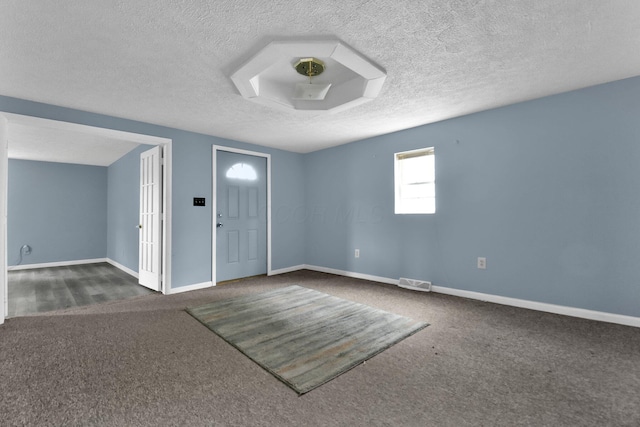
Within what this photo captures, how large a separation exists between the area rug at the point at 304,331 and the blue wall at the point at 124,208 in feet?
10.3

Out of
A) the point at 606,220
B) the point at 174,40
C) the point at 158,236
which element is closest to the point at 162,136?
the point at 158,236

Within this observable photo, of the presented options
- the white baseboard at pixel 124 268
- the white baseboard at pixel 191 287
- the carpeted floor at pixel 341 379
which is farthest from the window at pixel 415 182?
the white baseboard at pixel 124 268

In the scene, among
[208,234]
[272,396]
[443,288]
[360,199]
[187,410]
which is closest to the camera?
[187,410]

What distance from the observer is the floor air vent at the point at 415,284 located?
387 cm

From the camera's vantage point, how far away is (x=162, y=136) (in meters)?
3.90

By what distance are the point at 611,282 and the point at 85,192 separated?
9639 mm

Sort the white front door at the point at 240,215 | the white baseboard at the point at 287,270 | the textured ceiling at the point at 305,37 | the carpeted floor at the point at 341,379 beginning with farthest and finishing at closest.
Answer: the white baseboard at the point at 287,270 < the white front door at the point at 240,215 < the textured ceiling at the point at 305,37 < the carpeted floor at the point at 341,379

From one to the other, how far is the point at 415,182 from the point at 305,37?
287cm

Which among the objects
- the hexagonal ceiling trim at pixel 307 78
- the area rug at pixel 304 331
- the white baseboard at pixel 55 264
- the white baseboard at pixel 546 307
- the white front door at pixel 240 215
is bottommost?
the white baseboard at pixel 55 264

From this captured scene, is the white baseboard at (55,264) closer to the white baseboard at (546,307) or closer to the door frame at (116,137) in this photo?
the door frame at (116,137)

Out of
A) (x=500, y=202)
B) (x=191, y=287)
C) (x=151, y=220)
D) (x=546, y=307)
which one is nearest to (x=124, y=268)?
(x=151, y=220)

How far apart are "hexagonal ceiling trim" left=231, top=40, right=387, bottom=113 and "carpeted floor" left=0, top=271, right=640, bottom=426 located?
2322 millimetres

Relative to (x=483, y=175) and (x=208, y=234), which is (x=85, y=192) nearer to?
(x=208, y=234)

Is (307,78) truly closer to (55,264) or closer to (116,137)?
(116,137)
